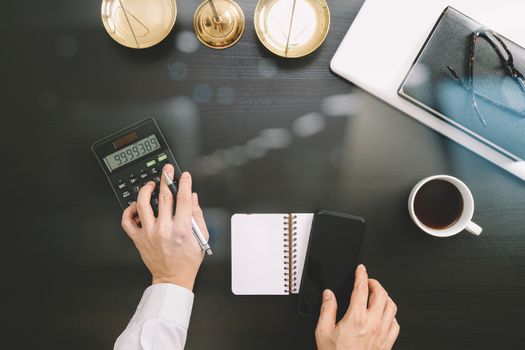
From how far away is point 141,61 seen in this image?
70 cm

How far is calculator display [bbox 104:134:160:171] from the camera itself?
68cm

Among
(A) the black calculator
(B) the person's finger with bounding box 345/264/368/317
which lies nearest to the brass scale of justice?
(A) the black calculator

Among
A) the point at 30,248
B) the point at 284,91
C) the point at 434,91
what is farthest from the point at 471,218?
the point at 30,248

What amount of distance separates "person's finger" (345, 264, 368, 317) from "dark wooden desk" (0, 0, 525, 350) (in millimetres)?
37

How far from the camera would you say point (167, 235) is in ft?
2.10

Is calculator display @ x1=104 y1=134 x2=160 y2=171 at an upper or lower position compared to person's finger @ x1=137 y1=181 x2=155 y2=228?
upper

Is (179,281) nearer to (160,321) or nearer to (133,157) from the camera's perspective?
(160,321)

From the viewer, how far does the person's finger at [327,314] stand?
2.14 feet

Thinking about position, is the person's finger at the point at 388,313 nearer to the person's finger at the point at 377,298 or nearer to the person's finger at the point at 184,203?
the person's finger at the point at 377,298

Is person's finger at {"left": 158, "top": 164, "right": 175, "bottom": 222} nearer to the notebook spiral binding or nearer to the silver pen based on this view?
the silver pen

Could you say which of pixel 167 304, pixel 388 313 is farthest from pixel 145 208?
pixel 388 313

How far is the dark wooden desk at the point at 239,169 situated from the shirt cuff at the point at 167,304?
6cm

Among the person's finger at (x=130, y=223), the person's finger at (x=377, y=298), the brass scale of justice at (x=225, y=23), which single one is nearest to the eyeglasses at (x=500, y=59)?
the brass scale of justice at (x=225, y=23)

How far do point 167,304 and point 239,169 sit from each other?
0.80ft
